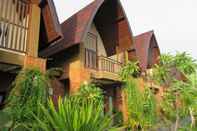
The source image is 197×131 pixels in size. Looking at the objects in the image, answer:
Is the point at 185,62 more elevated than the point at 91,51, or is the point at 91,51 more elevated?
the point at 91,51

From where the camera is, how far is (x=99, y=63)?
12.3 metres

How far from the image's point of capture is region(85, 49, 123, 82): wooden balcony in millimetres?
11438

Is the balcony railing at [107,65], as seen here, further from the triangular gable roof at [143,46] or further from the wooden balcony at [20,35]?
the wooden balcony at [20,35]

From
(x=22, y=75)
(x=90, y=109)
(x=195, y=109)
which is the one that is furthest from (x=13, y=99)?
(x=195, y=109)

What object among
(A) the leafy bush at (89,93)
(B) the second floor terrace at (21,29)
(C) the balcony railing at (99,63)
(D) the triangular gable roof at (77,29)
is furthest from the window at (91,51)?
(B) the second floor terrace at (21,29)

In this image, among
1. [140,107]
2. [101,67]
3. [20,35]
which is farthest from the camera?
[101,67]

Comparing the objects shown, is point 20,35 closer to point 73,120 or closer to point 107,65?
point 73,120

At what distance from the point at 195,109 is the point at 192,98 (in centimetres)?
131

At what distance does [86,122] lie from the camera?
16.9 feet

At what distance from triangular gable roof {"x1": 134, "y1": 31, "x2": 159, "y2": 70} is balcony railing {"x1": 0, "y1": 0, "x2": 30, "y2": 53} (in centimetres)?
912

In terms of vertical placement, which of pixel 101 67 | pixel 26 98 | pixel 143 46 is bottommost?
pixel 26 98

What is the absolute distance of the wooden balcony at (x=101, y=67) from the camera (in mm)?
11438

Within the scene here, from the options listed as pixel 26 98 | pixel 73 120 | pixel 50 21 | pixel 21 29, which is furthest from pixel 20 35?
pixel 73 120

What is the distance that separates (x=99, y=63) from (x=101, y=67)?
0.96ft
